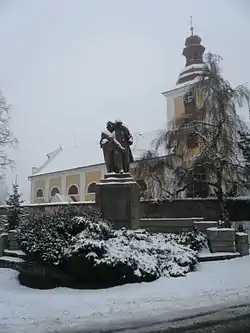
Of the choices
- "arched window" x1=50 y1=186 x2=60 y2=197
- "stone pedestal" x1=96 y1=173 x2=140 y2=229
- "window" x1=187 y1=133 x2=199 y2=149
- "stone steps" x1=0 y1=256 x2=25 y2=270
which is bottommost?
"stone steps" x1=0 y1=256 x2=25 y2=270

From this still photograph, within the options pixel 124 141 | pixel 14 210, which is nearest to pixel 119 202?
pixel 124 141

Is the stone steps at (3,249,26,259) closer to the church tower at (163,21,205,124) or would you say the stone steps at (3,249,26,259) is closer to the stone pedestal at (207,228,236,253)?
the stone pedestal at (207,228,236,253)

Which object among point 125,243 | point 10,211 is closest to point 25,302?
point 125,243

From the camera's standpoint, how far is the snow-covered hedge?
30.0ft

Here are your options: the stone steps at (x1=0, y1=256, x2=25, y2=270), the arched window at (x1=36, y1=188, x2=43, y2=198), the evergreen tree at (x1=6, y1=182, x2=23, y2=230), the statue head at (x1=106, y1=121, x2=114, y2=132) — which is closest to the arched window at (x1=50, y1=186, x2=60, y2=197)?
the arched window at (x1=36, y1=188, x2=43, y2=198)

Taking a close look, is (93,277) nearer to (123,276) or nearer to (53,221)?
(123,276)

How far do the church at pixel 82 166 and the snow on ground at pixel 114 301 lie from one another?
3022cm

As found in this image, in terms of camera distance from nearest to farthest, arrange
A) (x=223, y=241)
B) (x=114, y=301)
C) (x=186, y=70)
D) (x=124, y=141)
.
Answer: (x=114, y=301) < (x=223, y=241) < (x=124, y=141) < (x=186, y=70)

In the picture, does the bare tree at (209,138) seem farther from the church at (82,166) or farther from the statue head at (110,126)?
the church at (82,166)

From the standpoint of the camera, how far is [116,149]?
1394 cm

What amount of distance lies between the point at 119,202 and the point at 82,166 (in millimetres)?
35661

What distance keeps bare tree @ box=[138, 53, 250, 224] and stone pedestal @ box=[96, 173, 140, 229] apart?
7.49m

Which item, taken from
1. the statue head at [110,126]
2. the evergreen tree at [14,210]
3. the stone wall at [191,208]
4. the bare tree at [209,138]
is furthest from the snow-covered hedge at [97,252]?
the stone wall at [191,208]

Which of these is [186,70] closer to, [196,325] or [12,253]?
[12,253]
